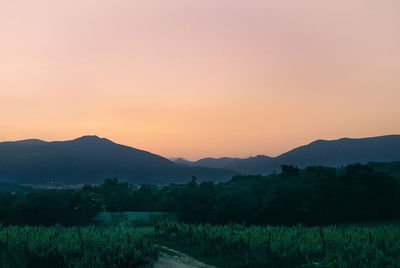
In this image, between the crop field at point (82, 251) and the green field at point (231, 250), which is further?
the crop field at point (82, 251)

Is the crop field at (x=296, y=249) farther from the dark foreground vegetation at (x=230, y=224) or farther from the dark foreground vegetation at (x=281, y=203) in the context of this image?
the dark foreground vegetation at (x=281, y=203)

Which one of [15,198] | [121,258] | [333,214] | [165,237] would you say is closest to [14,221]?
[15,198]

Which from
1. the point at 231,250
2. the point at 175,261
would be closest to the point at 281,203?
A: the point at 231,250

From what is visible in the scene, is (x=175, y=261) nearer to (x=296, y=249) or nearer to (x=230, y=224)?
(x=296, y=249)

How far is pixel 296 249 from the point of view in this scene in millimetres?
24781

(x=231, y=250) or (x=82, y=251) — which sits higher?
(x=82, y=251)

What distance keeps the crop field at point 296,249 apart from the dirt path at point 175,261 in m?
0.90

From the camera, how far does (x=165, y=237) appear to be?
35.9 meters

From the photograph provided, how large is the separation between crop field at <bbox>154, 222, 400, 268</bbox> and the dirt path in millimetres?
897

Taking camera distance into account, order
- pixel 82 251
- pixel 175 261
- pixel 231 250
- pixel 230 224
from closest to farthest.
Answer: pixel 82 251
pixel 175 261
pixel 231 250
pixel 230 224

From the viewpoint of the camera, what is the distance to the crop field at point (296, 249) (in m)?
22.9

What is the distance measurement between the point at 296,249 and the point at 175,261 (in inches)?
276

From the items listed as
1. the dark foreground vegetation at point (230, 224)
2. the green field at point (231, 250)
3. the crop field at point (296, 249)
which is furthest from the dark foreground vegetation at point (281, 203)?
the green field at point (231, 250)

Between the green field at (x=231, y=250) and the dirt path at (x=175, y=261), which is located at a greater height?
the green field at (x=231, y=250)
